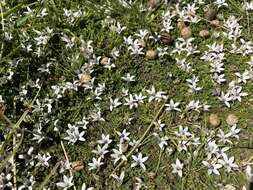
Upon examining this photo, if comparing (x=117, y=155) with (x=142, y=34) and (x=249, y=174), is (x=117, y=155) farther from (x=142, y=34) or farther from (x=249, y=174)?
(x=142, y=34)

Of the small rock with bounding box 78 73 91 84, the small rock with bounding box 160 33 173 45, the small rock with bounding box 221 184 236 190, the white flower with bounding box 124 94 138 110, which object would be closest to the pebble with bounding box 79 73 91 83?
the small rock with bounding box 78 73 91 84

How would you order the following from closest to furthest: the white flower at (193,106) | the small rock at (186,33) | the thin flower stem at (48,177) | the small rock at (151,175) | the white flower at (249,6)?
the thin flower stem at (48,177), the small rock at (151,175), the white flower at (193,106), the small rock at (186,33), the white flower at (249,6)

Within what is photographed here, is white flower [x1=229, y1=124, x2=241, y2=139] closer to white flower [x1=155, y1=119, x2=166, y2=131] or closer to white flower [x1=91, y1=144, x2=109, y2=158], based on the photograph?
white flower [x1=155, y1=119, x2=166, y2=131]

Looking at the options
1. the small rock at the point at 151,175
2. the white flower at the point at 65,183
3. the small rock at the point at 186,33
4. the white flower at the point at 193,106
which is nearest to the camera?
the white flower at the point at 65,183

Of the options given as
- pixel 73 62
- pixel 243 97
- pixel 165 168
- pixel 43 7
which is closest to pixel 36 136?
pixel 73 62

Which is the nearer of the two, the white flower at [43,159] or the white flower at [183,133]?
the white flower at [43,159]

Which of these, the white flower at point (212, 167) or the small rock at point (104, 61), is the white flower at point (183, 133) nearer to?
the white flower at point (212, 167)

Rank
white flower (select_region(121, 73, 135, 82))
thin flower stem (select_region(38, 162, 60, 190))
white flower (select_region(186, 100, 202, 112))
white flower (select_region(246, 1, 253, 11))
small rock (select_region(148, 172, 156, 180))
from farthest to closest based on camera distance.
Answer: white flower (select_region(246, 1, 253, 11))
white flower (select_region(121, 73, 135, 82))
white flower (select_region(186, 100, 202, 112))
small rock (select_region(148, 172, 156, 180))
thin flower stem (select_region(38, 162, 60, 190))

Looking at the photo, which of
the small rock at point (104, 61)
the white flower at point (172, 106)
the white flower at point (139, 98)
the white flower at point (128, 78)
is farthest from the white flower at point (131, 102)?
the small rock at point (104, 61)

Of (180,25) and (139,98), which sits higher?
(180,25)

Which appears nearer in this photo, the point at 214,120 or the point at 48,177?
the point at 48,177

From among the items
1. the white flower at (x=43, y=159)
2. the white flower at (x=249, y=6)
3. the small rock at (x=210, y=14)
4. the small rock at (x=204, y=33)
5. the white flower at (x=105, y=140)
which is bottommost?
the white flower at (x=43, y=159)

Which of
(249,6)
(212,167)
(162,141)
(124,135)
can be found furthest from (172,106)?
(249,6)

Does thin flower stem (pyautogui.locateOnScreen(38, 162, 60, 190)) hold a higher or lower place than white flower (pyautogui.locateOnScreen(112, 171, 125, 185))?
higher
